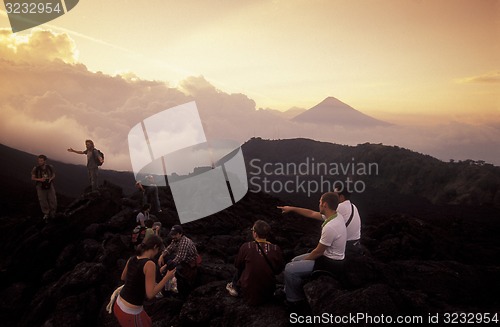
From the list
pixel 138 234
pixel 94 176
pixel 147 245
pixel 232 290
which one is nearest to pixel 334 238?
pixel 232 290

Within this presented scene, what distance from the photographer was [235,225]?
23391 millimetres

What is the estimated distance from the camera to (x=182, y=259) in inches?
350

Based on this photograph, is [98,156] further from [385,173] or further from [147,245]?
[385,173]

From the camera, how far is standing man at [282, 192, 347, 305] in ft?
18.9

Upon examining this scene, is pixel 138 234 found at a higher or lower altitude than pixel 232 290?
lower

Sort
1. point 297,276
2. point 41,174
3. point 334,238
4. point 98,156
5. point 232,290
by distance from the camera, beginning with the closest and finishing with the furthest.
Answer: point 334,238, point 297,276, point 232,290, point 41,174, point 98,156

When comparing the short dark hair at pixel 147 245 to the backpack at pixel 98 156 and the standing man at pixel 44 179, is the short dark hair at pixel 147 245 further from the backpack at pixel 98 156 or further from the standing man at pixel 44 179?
the backpack at pixel 98 156

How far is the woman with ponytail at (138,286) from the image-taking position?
479 cm

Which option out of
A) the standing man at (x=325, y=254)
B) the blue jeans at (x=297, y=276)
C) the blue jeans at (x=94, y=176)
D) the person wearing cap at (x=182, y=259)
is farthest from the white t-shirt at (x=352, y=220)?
the blue jeans at (x=94, y=176)

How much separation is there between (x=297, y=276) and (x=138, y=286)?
2.91 m

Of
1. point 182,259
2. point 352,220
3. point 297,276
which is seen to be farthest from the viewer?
point 182,259

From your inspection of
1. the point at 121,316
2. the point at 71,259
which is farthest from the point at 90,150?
the point at 121,316

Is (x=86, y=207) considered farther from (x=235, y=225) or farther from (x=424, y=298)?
(x=424, y=298)

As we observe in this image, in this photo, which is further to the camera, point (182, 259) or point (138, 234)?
point (138, 234)
